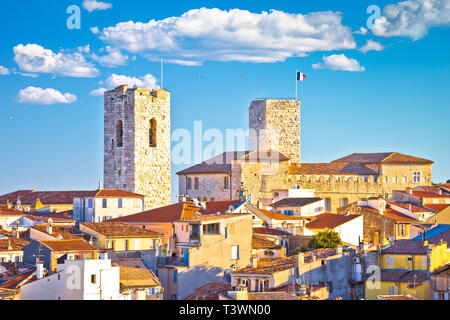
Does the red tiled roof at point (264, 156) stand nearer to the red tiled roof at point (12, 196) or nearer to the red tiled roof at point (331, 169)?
the red tiled roof at point (331, 169)

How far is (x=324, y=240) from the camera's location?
106 feet

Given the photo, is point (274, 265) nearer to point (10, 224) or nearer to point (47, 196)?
point (10, 224)

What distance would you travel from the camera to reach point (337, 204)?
50.6m

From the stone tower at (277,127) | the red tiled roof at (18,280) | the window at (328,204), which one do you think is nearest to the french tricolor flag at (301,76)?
the stone tower at (277,127)

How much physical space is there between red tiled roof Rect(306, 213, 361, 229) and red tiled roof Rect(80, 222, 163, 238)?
743cm

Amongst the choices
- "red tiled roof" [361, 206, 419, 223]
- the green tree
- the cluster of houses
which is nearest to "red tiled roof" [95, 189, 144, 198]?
the cluster of houses

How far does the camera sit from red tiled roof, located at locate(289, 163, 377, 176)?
5166cm

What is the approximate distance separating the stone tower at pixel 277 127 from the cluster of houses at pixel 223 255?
12.3 metres

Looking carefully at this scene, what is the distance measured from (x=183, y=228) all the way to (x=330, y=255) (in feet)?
20.2

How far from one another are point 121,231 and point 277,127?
975 inches

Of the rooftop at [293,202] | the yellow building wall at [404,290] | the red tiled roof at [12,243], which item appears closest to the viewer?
the yellow building wall at [404,290]

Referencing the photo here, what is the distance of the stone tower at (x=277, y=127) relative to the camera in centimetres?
5531
